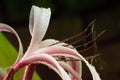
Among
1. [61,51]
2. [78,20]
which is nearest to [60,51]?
[61,51]

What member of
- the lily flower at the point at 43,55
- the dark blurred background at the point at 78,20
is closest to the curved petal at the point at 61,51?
the lily flower at the point at 43,55

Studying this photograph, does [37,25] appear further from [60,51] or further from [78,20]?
[78,20]

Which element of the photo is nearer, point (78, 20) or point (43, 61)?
point (43, 61)

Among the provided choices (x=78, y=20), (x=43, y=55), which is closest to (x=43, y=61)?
(x=43, y=55)

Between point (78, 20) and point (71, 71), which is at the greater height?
point (78, 20)

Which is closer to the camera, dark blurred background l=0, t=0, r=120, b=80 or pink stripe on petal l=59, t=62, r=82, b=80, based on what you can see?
pink stripe on petal l=59, t=62, r=82, b=80

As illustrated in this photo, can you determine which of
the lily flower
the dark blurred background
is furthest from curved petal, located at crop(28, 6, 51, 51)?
Answer: the dark blurred background

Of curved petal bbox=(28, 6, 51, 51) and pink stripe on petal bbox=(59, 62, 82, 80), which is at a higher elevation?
curved petal bbox=(28, 6, 51, 51)

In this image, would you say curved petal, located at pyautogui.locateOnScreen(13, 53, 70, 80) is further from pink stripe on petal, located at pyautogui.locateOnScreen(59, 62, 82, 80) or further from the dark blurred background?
the dark blurred background
